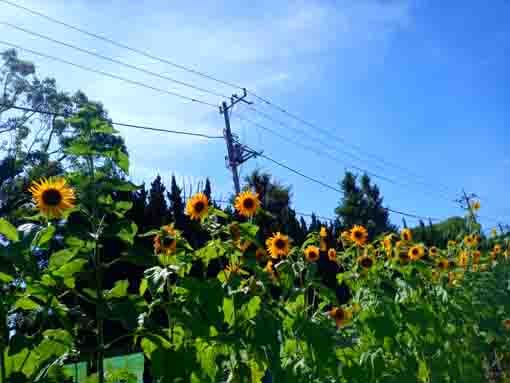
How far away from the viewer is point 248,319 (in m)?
1.73

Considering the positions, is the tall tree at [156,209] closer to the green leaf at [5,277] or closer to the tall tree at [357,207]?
the green leaf at [5,277]

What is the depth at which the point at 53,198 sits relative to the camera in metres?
1.50

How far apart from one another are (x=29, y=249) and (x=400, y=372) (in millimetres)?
2121

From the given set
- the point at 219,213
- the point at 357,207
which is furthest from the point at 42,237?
the point at 357,207

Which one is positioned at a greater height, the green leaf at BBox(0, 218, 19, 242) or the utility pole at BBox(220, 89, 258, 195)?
the utility pole at BBox(220, 89, 258, 195)

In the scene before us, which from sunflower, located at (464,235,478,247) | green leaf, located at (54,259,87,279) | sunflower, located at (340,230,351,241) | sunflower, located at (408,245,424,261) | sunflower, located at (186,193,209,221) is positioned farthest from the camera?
sunflower, located at (464,235,478,247)

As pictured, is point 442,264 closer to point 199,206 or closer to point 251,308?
point 199,206

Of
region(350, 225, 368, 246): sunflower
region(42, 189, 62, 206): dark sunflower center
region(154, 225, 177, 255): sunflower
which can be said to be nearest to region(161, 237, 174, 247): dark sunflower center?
region(154, 225, 177, 255): sunflower

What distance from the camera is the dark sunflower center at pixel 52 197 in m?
1.49

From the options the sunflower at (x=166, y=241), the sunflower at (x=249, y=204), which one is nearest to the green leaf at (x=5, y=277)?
the sunflower at (x=166, y=241)

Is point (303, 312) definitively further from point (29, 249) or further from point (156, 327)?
point (29, 249)

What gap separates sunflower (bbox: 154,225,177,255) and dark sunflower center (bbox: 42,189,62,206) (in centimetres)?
42

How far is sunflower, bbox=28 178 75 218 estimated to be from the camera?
1469 mm

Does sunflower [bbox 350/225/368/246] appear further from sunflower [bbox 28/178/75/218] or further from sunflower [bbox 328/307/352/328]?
sunflower [bbox 28/178/75/218]
